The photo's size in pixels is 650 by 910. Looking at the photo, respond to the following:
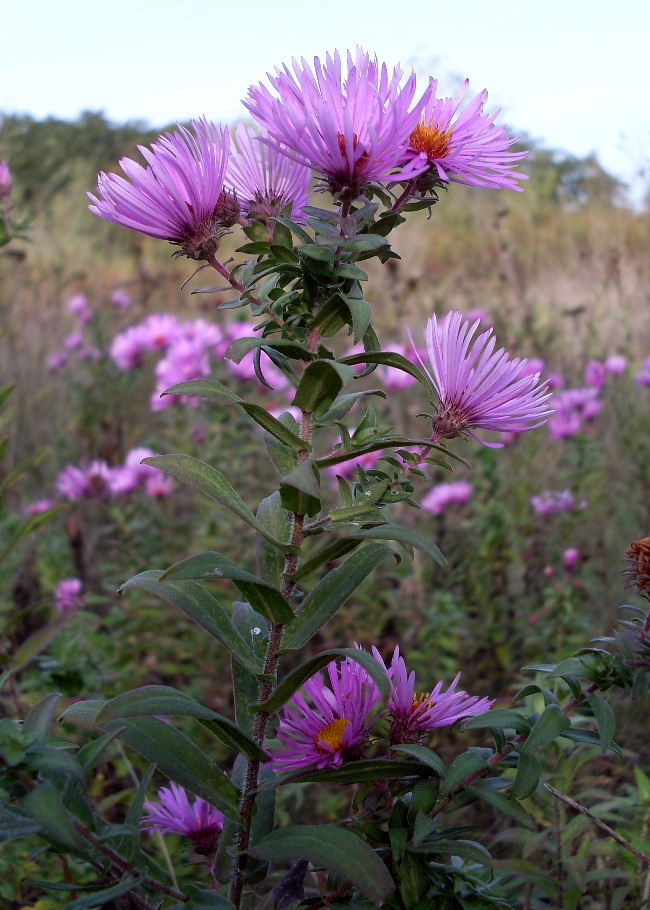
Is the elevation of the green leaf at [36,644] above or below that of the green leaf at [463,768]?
below

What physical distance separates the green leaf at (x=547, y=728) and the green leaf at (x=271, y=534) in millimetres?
245

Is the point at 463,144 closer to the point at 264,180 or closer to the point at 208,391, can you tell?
the point at 264,180

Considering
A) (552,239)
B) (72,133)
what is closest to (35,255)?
(552,239)

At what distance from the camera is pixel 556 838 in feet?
3.11

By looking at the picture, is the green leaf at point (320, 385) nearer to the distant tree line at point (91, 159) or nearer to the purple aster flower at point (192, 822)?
the purple aster flower at point (192, 822)

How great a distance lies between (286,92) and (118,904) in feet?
3.58

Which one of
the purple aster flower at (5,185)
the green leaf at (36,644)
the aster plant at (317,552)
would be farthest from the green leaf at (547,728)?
the purple aster flower at (5,185)

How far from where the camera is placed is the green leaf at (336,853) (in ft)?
1.81

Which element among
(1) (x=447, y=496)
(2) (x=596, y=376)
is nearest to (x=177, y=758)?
(1) (x=447, y=496)

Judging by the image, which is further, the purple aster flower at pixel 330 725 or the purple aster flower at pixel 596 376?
the purple aster flower at pixel 596 376

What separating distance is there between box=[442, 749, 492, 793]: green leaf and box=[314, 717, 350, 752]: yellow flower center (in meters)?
0.10

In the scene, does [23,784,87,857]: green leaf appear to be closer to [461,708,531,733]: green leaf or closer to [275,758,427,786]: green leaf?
[275,758,427,786]: green leaf

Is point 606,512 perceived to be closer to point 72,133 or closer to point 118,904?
point 118,904

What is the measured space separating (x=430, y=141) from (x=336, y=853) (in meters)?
0.58
